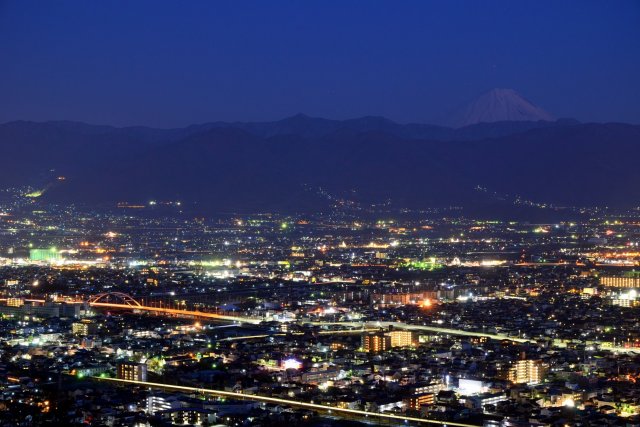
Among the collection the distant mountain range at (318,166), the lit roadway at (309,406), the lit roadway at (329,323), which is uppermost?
the distant mountain range at (318,166)

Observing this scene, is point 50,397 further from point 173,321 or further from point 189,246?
point 189,246

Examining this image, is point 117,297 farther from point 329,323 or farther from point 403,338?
point 403,338

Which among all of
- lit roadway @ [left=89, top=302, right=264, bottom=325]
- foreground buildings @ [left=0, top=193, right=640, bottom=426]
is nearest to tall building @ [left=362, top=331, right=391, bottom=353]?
foreground buildings @ [left=0, top=193, right=640, bottom=426]

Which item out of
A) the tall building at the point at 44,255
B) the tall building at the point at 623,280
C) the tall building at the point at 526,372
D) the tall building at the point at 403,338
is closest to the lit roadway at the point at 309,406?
the tall building at the point at 526,372

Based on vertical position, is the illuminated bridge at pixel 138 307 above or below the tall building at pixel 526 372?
above

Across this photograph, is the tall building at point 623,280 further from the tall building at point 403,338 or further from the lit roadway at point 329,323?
the tall building at point 403,338

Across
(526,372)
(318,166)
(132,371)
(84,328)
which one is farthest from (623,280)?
(318,166)
